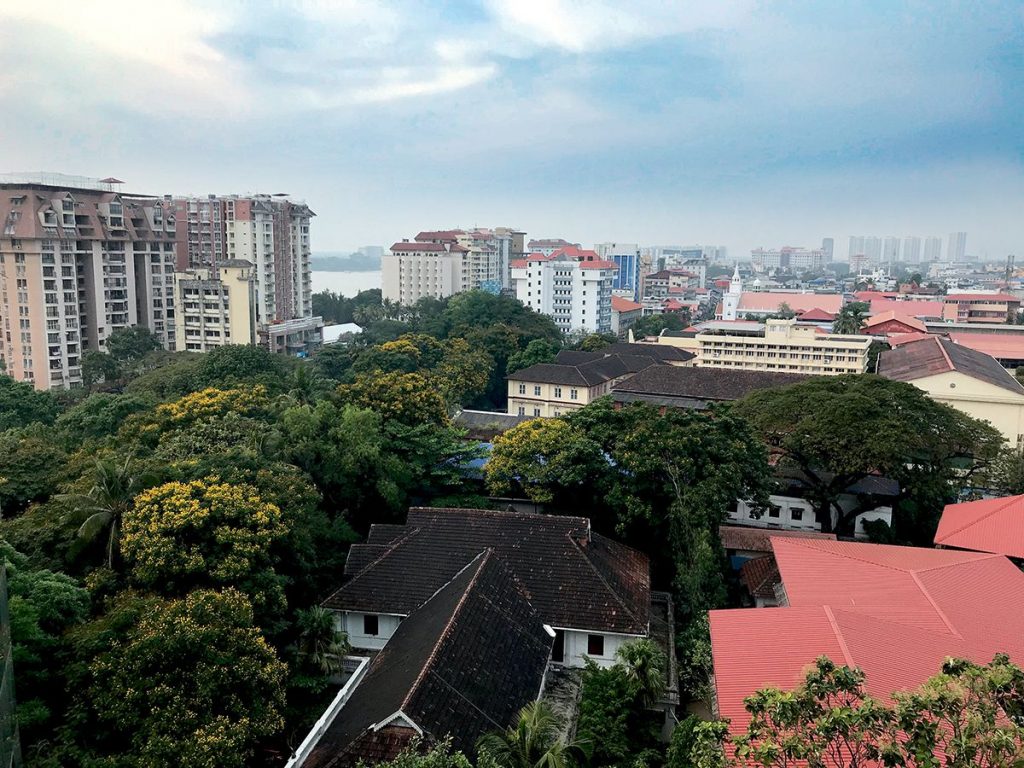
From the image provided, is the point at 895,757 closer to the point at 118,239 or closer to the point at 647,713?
the point at 647,713

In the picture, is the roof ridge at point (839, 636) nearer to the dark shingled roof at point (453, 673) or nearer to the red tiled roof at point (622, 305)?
the dark shingled roof at point (453, 673)

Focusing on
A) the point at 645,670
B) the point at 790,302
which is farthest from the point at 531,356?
the point at 790,302

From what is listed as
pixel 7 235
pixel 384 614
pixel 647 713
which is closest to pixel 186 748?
pixel 384 614

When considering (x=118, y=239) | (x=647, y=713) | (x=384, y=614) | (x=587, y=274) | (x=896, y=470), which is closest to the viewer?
(x=647, y=713)

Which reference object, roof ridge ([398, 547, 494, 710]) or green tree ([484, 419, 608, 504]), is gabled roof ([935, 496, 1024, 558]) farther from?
roof ridge ([398, 547, 494, 710])

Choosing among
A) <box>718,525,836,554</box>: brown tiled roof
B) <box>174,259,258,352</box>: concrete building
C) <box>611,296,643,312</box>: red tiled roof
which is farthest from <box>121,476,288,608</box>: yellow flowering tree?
<box>611,296,643,312</box>: red tiled roof

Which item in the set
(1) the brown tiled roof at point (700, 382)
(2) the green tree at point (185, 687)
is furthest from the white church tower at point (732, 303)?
(2) the green tree at point (185, 687)
